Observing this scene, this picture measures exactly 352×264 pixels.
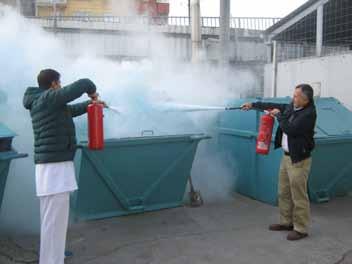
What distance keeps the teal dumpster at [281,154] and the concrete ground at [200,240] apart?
15.0 inches

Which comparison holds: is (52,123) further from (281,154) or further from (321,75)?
(321,75)

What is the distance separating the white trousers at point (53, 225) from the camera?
11.5ft

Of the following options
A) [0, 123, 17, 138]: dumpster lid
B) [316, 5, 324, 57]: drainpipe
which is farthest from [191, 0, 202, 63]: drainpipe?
[0, 123, 17, 138]: dumpster lid

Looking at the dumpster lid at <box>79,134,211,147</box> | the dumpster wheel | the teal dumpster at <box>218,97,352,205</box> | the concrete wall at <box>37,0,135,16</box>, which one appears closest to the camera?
the dumpster lid at <box>79,134,211,147</box>

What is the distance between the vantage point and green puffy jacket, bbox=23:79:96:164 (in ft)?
11.1

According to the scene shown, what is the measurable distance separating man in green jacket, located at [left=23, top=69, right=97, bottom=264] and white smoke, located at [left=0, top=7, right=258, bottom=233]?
4.27ft

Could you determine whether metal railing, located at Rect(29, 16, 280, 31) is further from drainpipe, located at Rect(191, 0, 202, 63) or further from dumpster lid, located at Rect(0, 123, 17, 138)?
dumpster lid, located at Rect(0, 123, 17, 138)

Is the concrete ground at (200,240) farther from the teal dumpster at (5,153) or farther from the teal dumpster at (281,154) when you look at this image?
the teal dumpster at (5,153)

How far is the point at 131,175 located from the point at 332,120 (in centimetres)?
285

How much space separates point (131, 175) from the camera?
5086 mm

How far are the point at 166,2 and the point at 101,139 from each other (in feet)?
31.8

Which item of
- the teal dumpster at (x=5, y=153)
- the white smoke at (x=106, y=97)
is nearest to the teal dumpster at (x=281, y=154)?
the white smoke at (x=106, y=97)

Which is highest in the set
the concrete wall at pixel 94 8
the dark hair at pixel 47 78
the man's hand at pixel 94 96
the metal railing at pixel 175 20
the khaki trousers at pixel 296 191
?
the concrete wall at pixel 94 8

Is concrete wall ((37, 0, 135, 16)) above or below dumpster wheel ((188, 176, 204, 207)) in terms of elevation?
above
